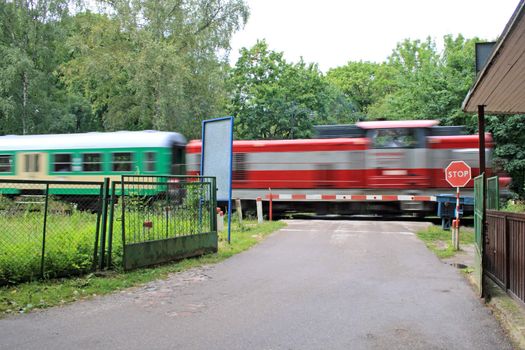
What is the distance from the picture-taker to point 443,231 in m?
16.5

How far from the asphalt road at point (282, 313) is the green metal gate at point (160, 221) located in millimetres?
807

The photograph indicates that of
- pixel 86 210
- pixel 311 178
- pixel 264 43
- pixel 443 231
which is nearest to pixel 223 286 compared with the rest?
pixel 86 210

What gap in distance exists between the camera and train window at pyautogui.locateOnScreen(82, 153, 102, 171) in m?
22.9

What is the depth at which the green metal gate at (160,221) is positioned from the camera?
29.9 ft

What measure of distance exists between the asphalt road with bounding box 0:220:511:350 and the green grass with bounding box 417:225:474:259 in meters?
1.68

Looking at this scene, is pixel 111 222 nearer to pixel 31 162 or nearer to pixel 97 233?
pixel 97 233

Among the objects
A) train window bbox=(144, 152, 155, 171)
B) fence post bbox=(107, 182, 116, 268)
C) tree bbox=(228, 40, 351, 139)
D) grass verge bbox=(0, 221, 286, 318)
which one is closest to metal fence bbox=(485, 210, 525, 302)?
grass verge bbox=(0, 221, 286, 318)

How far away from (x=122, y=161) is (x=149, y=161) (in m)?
1.27

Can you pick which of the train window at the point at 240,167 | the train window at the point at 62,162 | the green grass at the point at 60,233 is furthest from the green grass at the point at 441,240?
the train window at the point at 62,162

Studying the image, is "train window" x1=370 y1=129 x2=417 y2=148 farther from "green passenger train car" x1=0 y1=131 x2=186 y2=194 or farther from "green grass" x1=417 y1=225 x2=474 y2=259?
"green passenger train car" x1=0 y1=131 x2=186 y2=194

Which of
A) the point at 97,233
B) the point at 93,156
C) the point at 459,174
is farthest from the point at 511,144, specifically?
the point at 97,233

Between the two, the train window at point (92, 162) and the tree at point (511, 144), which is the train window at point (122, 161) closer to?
the train window at point (92, 162)

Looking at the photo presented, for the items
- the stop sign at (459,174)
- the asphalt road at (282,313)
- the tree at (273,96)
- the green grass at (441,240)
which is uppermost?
the tree at (273,96)

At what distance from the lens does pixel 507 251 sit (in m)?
7.06
